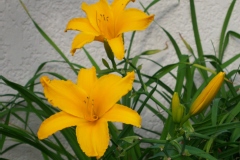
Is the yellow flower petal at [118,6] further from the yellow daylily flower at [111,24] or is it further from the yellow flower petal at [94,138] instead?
the yellow flower petal at [94,138]

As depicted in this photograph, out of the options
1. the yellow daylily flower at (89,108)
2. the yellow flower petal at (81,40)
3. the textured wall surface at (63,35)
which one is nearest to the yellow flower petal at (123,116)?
the yellow daylily flower at (89,108)

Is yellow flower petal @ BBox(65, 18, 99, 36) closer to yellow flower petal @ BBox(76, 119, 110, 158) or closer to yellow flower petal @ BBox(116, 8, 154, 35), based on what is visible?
yellow flower petal @ BBox(116, 8, 154, 35)

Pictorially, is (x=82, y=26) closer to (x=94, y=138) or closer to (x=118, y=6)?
(x=118, y=6)

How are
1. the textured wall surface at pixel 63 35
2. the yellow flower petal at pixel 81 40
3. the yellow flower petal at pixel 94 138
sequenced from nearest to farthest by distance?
1. the yellow flower petal at pixel 94 138
2. the yellow flower petal at pixel 81 40
3. the textured wall surface at pixel 63 35

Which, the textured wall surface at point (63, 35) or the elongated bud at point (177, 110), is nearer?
the elongated bud at point (177, 110)

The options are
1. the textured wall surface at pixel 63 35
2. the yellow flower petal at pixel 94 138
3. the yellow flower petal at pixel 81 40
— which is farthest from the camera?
the textured wall surface at pixel 63 35

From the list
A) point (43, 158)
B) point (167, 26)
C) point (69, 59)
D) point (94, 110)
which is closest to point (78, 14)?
point (69, 59)
